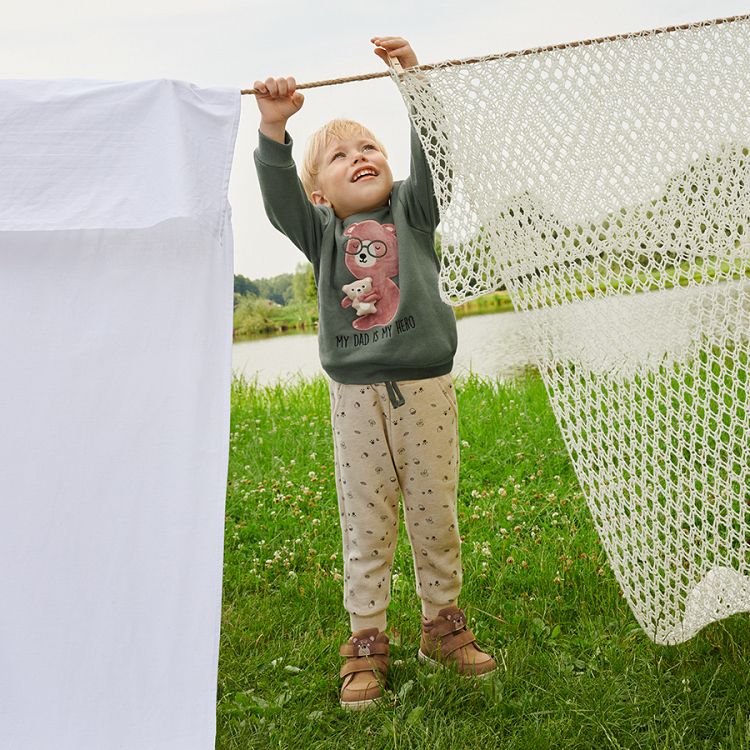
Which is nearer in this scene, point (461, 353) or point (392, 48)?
point (392, 48)

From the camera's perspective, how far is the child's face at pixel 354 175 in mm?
2051

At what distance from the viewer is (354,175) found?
2.05m

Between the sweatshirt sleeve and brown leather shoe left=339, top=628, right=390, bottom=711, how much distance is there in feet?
2.85

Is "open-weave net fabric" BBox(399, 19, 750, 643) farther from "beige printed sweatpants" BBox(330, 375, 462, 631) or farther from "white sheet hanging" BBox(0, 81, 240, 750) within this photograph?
"white sheet hanging" BBox(0, 81, 240, 750)

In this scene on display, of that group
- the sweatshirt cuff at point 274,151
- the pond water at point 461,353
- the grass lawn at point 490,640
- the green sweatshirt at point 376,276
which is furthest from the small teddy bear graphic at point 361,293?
the pond water at point 461,353

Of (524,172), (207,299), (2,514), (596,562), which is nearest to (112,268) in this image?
(207,299)

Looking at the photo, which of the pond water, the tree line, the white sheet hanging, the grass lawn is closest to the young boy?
the grass lawn

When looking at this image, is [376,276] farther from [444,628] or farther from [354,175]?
[444,628]

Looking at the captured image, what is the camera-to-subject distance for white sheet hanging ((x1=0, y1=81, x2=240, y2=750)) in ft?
5.41

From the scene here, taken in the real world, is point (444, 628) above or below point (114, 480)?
below

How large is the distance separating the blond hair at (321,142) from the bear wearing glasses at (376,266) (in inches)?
8.2

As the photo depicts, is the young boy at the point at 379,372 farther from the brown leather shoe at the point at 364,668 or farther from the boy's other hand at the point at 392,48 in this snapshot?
the boy's other hand at the point at 392,48

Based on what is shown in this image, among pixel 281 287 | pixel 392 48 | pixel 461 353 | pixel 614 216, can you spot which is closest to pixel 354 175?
pixel 392 48

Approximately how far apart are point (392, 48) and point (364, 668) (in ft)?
4.32
